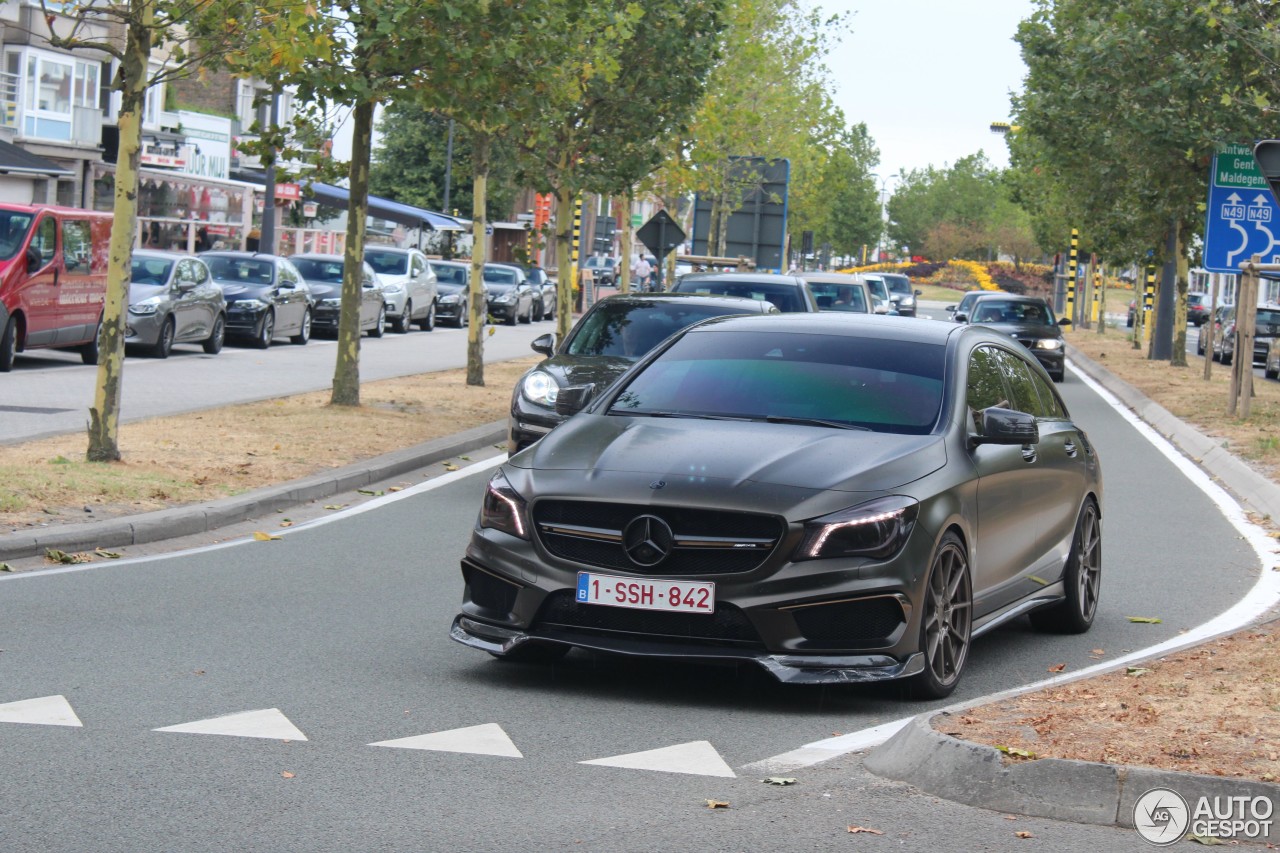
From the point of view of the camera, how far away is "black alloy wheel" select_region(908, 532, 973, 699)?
7.10 m

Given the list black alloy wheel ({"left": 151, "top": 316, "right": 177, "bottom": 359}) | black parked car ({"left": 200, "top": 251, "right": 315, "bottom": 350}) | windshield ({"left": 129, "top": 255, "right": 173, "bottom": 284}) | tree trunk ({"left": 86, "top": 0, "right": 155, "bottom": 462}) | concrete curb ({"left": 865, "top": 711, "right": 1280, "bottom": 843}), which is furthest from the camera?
black parked car ({"left": 200, "top": 251, "right": 315, "bottom": 350})

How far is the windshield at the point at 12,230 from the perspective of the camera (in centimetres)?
2296

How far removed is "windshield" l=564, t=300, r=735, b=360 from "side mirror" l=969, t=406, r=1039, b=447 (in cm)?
682

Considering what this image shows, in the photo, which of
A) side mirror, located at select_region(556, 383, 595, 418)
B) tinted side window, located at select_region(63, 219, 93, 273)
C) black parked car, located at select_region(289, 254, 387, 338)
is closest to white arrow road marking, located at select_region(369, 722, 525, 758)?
side mirror, located at select_region(556, 383, 595, 418)

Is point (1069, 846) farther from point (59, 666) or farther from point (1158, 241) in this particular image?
point (1158, 241)

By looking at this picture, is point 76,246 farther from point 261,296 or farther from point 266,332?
point 266,332

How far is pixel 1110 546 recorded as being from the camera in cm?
1238

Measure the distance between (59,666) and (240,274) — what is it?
26438 millimetres

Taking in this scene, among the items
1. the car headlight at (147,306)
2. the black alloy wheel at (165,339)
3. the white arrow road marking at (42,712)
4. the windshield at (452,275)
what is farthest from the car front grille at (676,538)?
the windshield at (452,275)

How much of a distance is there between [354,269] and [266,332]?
13.8 meters

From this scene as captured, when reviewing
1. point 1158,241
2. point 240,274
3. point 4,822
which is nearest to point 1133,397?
point 1158,241

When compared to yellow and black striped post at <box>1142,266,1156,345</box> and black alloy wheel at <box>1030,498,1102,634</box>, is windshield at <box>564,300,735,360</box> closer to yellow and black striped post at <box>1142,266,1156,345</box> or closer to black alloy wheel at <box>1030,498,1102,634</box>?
black alloy wheel at <box>1030,498,1102,634</box>

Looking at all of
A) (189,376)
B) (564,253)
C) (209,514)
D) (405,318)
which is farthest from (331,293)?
(209,514)

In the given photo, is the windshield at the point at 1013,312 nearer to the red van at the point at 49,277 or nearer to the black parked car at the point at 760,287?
the black parked car at the point at 760,287
